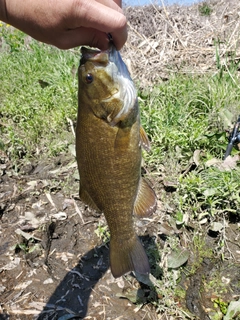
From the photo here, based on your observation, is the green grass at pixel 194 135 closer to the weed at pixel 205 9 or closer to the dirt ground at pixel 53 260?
the dirt ground at pixel 53 260

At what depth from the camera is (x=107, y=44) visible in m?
1.72

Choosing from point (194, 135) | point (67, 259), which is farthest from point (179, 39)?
point (67, 259)

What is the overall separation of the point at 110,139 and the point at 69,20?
22.9 inches

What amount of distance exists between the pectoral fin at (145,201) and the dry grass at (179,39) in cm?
359

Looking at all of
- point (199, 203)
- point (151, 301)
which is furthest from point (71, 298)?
point (199, 203)

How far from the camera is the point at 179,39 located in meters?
6.04

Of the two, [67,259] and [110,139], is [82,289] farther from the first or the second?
[110,139]

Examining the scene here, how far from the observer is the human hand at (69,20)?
1.56 metres

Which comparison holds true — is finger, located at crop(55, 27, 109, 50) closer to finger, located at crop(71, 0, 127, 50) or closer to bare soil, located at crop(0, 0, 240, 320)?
finger, located at crop(71, 0, 127, 50)

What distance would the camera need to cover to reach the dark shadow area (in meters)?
2.72

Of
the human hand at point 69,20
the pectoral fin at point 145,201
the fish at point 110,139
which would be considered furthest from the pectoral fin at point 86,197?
the human hand at point 69,20

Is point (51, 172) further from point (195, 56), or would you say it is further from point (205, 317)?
point (195, 56)

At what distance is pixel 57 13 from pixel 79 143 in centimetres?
62

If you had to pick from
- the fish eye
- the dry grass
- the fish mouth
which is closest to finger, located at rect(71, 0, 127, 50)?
the fish mouth
